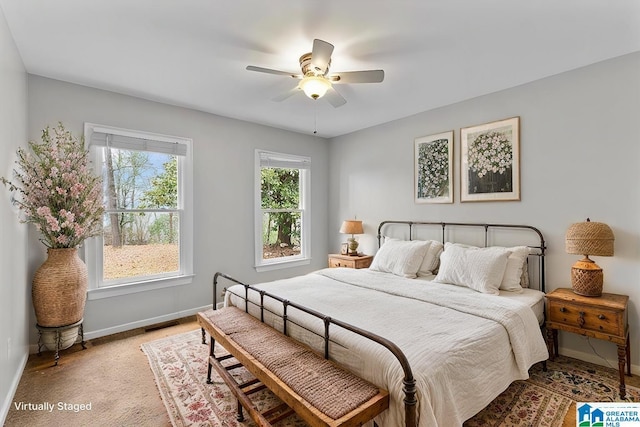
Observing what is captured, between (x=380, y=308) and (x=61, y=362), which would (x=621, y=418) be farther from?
(x=61, y=362)

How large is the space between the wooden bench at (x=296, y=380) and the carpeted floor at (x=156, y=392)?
27 cm

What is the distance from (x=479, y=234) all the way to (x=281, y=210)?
2809 mm

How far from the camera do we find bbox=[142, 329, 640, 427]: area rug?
2.04 metres

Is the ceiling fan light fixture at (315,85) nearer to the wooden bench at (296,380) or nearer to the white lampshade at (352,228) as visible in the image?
the wooden bench at (296,380)

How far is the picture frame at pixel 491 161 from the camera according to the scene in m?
3.21

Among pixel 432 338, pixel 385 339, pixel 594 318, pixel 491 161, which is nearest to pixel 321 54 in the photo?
pixel 385 339

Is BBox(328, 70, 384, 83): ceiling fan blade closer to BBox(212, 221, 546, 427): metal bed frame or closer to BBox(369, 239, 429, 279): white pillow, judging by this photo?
BBox(212, 221, 546, 427): metal bed frame

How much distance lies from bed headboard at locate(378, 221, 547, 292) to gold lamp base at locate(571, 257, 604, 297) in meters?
0.38

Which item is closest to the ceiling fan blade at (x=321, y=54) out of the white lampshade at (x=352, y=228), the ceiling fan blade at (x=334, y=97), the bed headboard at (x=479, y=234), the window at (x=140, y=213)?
the ceiling fan blade at (x=334, y=97)

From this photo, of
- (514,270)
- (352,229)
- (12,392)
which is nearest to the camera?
(12,392)

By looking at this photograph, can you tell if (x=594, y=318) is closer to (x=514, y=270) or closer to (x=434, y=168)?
(x=514, y=270)

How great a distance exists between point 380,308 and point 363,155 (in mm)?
2954

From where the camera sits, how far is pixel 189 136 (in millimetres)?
3895

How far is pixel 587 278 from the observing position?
8.35 ft
